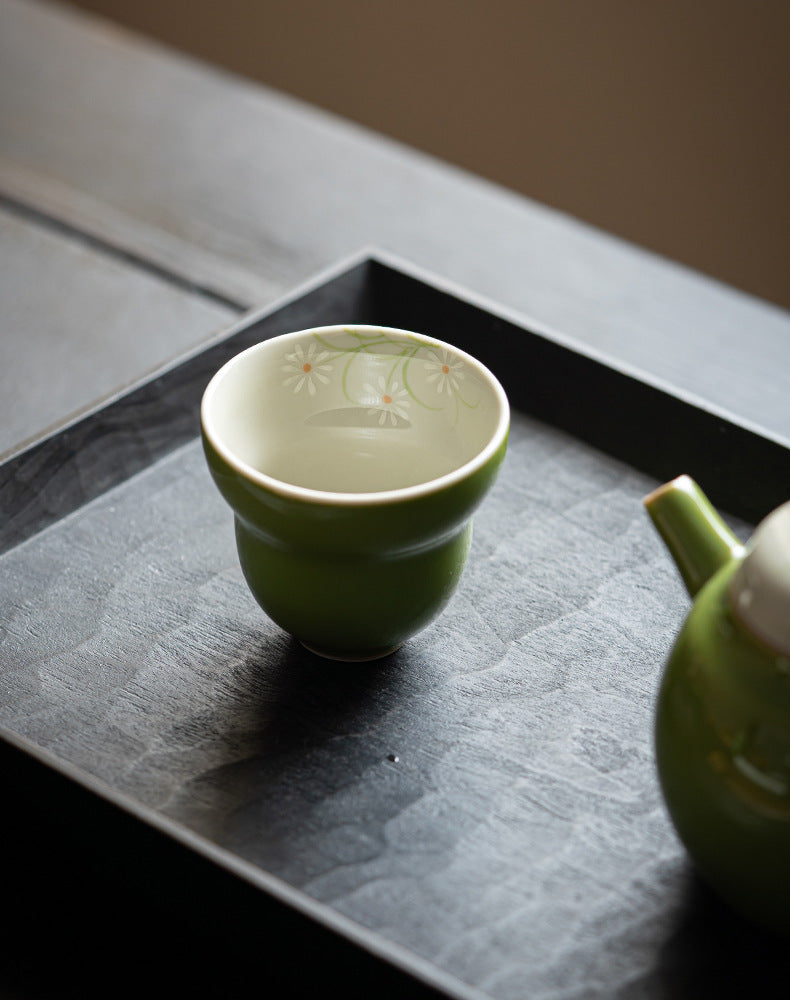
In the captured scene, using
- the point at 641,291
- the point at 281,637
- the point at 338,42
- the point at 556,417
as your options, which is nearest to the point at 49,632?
the point at 281,637

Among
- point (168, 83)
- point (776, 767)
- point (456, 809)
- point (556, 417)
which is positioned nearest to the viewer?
point (776, 767)

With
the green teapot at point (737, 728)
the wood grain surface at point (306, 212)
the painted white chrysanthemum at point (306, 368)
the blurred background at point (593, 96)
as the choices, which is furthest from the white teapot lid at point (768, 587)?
the blurred background at point (593, 96)

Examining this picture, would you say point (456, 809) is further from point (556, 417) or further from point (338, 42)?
point (338, 42)

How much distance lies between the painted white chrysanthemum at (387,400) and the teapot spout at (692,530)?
0.15m

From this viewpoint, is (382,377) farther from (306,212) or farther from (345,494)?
(306,212)

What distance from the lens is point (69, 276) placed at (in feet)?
2.78

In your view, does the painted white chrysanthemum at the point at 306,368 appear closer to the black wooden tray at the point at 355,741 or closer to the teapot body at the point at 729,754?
the black wooden tray at the point at 355,741

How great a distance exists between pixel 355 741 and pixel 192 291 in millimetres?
449

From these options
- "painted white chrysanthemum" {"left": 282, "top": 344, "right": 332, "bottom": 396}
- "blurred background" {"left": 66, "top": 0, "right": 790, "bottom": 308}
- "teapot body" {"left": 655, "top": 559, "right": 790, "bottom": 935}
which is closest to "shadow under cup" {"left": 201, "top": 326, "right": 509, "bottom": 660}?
"painted white chrysanthemum" {"left": 282, "top": 344, "right": 332, "bottom": 396}

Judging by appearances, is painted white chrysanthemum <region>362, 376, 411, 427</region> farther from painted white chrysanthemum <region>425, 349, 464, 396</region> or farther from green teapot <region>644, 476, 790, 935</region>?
green teapot <region>644, 476, 790, 935</region>

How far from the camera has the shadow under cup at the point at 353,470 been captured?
0.45 metres

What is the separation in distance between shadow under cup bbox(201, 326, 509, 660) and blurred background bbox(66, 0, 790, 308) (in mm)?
1275

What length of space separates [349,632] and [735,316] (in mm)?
504

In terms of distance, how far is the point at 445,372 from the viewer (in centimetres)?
53
